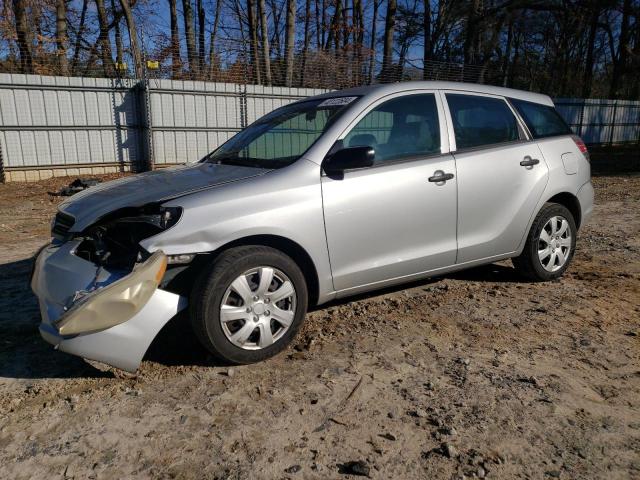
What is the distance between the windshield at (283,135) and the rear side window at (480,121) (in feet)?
3.05

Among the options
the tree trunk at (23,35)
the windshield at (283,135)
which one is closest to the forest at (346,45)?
the tree trunk at (23,35)

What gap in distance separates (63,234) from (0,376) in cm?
94

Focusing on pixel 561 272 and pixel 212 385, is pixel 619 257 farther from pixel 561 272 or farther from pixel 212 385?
pixel 212 385

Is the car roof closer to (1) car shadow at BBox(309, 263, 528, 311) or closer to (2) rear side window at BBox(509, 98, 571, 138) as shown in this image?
(2) rear side window at BBox(509, 98, 571, 138)

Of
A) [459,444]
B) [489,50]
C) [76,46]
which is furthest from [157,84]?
[489,50]

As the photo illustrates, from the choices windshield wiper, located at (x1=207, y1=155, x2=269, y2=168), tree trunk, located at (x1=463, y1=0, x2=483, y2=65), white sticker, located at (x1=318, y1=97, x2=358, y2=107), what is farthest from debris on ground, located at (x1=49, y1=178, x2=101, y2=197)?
tree trunk, located at (x1=463, y1=0, x2=483, y2=65)

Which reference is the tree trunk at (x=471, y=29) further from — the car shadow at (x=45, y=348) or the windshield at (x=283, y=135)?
the car shadow at (x=45, y=348)

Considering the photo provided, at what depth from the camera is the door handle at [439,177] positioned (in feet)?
12.5

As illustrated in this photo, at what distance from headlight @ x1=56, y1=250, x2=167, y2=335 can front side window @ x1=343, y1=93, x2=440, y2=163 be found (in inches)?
69.2

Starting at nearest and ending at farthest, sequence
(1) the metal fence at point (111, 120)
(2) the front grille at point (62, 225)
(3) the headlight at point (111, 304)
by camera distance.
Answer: (3) the headlight at point (111, 304), (2) the front grille at point (62, 225), (1) the metal fence at point (111, 120)

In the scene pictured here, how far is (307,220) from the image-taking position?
3305 millimetres

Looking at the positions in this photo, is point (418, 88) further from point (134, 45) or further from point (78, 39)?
point (78, 39)

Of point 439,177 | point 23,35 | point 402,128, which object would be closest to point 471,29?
point 23,35

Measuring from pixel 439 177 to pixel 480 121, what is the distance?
0.86m
